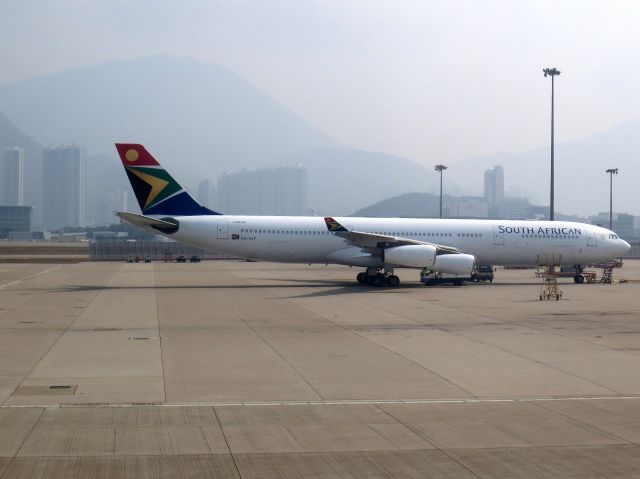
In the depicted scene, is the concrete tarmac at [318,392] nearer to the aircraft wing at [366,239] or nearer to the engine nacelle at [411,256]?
the engine nacelle at [411,256]

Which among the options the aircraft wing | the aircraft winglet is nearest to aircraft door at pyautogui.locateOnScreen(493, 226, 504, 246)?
the aircraft wing

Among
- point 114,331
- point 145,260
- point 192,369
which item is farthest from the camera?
point 145,260

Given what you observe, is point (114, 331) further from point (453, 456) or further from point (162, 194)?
point (162, 194)

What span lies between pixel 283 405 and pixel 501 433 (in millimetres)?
3242

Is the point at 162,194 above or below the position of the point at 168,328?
above

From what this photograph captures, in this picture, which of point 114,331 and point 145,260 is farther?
point 145,260

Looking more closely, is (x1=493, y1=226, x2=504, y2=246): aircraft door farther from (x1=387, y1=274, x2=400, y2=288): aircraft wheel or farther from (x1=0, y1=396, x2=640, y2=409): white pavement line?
(x1=0, y1=396, x2=640, y2=409): white pavement line

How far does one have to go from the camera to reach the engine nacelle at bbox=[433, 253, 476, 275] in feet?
120

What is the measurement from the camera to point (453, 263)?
36625 millimetres

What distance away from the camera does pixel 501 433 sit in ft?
34.7

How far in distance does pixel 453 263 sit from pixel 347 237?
472 centimetres

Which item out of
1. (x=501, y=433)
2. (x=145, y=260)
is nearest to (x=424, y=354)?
(x=501, y=433)

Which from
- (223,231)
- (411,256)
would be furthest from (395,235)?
(223,231)

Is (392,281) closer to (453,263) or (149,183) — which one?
(453,263)
